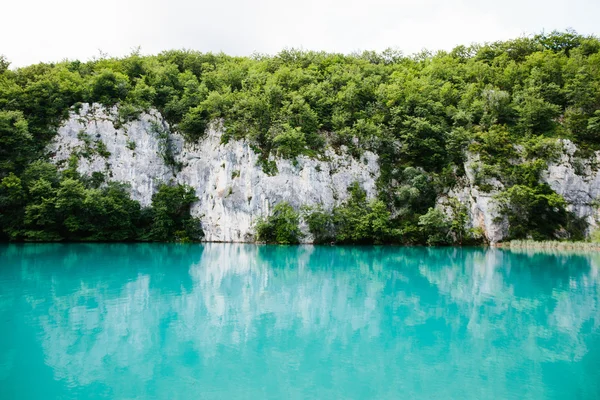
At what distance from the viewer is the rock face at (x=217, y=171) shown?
38.2 meters

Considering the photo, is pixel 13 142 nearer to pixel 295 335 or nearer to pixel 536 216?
pixel 295 335

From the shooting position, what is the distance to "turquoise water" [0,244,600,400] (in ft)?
22.1

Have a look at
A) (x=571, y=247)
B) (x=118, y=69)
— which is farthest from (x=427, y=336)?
(x=118, y=69)

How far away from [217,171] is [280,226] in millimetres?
10069

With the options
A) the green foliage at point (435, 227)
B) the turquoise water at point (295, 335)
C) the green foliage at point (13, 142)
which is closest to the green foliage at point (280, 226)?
the green foliage at point (435, 227)

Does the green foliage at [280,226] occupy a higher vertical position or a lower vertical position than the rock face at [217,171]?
lower

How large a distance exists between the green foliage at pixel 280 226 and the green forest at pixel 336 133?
112mm

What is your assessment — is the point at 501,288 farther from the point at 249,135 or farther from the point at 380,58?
the point at 380,58

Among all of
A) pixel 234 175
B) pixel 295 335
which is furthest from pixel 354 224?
pixel 295 335

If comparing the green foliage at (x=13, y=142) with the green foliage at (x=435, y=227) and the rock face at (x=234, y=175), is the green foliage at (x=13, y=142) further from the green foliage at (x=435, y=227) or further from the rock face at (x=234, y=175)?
the green foliage at (x=435, y=227)

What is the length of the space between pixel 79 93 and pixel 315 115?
81.7ft

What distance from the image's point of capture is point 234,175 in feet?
131

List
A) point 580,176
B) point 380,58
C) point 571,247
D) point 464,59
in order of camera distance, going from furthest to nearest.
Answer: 1. point 380,58
2. point 464,59
3. point 580,176
4. point 571,247

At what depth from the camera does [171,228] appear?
38406 millimetres
